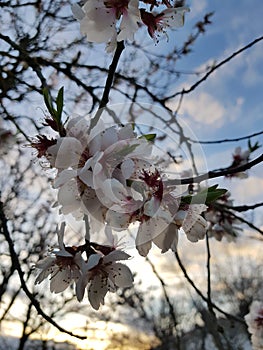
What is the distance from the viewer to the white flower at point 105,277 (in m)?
0.86

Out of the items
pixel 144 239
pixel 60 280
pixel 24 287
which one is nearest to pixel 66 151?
pixel 144 239

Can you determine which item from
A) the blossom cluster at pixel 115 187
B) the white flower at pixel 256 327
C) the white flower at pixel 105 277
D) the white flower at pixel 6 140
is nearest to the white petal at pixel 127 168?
the blossom cluster at pixel 115 187

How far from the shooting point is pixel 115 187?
0.69 meters

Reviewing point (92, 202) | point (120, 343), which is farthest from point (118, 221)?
point (120, 343)

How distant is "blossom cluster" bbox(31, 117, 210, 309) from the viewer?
0.71 metres

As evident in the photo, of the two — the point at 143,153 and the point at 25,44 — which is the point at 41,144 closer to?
the point at 143,153

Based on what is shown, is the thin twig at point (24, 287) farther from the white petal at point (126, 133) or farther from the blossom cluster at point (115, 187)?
the white petal at point (126, 133)

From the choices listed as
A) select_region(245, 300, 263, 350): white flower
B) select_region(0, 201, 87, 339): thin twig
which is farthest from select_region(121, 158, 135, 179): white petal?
select_region(245, 300, 263, 350): white flower

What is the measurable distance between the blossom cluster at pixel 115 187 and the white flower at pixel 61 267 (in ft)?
0.17

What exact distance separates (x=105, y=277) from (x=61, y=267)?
0.09 m

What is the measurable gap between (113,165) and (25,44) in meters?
1.77

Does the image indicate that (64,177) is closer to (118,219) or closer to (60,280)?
(118,219)

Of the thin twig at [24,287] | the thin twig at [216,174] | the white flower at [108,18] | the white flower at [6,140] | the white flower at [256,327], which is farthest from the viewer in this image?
the white flower at [6,140]

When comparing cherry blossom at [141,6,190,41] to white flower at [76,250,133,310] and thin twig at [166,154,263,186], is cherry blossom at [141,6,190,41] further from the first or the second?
white flower at [76,250,133,310]
